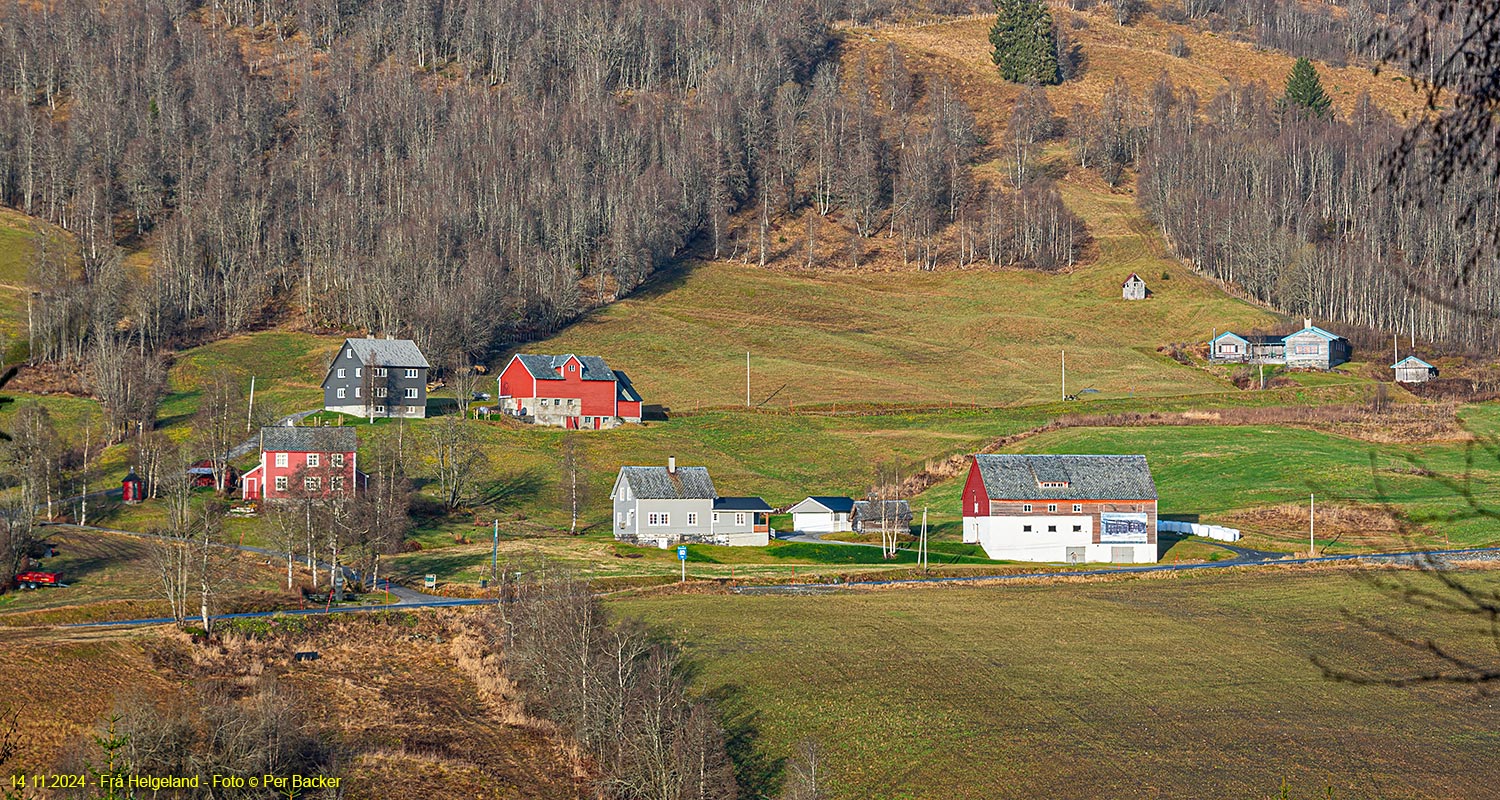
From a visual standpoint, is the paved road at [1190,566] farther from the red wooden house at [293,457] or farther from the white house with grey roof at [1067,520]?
the red wooden house at [293,457]

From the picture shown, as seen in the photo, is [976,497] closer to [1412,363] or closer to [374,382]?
[374,382]

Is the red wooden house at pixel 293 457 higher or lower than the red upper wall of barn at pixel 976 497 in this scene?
higher

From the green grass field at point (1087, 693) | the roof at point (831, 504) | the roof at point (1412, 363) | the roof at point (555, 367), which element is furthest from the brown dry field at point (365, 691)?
the roof at point (1412, 363)

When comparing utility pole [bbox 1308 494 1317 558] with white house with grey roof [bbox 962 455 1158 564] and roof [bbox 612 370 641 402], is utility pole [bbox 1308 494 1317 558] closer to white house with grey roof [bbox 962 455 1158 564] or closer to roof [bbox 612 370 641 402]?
white house with grey roof [bbox 962 455 1158 564]

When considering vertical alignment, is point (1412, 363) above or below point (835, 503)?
above

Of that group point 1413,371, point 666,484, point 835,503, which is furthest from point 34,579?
point 1413,371
